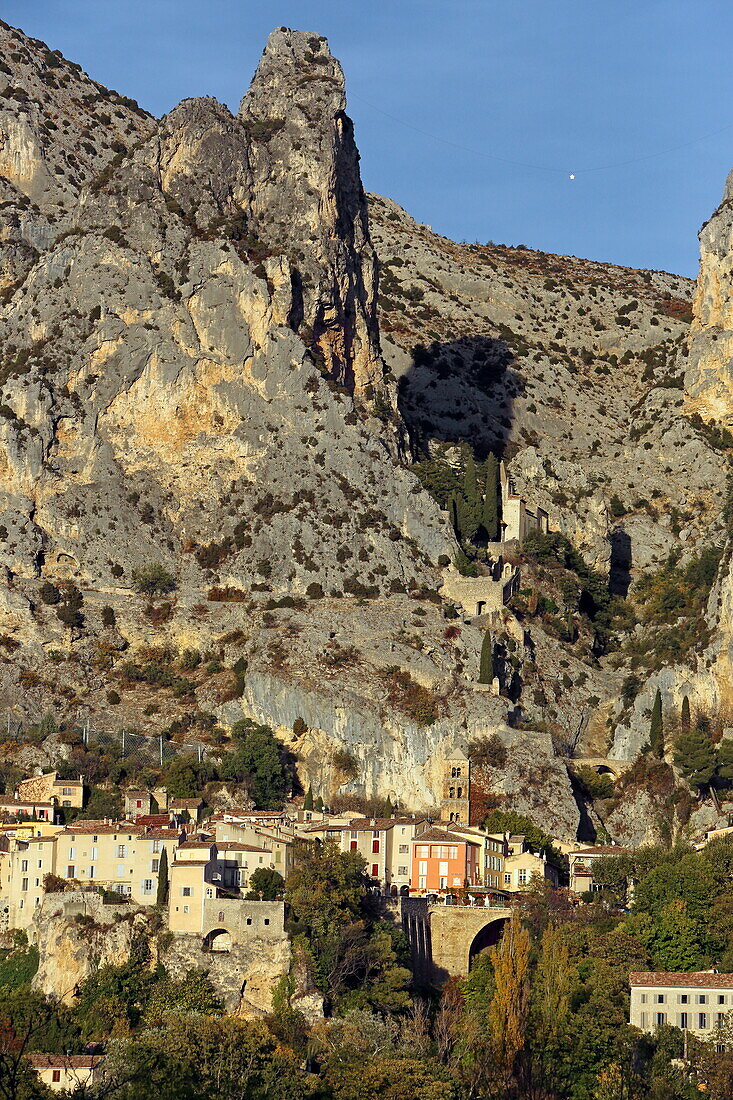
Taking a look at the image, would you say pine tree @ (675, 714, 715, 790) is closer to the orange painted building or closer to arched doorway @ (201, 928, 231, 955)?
the orange painted building

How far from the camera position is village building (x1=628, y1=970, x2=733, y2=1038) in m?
84.7

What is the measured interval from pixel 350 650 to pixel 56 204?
47.6 m

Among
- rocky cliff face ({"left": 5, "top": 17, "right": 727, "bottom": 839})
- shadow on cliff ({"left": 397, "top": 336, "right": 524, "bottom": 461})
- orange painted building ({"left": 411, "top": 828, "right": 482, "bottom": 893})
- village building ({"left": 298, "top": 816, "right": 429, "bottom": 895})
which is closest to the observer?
village building ({"left": 298, "top": 816, "right": 429, "bottom": 895})

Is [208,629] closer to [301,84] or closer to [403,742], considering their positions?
[403,742]

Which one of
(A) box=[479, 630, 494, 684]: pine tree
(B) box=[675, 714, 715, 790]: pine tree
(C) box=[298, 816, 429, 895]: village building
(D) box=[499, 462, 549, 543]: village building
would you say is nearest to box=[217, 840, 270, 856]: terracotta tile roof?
(C) box=[298, 816, 429, 895]: village building

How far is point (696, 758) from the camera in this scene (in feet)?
364

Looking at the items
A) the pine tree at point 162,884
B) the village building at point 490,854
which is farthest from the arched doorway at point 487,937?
the pine tree at point 162,884

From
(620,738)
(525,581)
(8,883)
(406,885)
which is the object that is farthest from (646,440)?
(8,883)

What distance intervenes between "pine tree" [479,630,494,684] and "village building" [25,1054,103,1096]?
135 ft

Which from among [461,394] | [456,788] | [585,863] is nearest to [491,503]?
[461,394]

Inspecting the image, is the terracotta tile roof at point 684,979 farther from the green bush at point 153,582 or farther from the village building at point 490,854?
the green bush at point 153,582

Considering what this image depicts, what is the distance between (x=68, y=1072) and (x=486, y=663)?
43220mm

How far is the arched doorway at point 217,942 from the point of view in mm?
85750

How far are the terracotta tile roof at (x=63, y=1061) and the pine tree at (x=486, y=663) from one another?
40.7 meters
